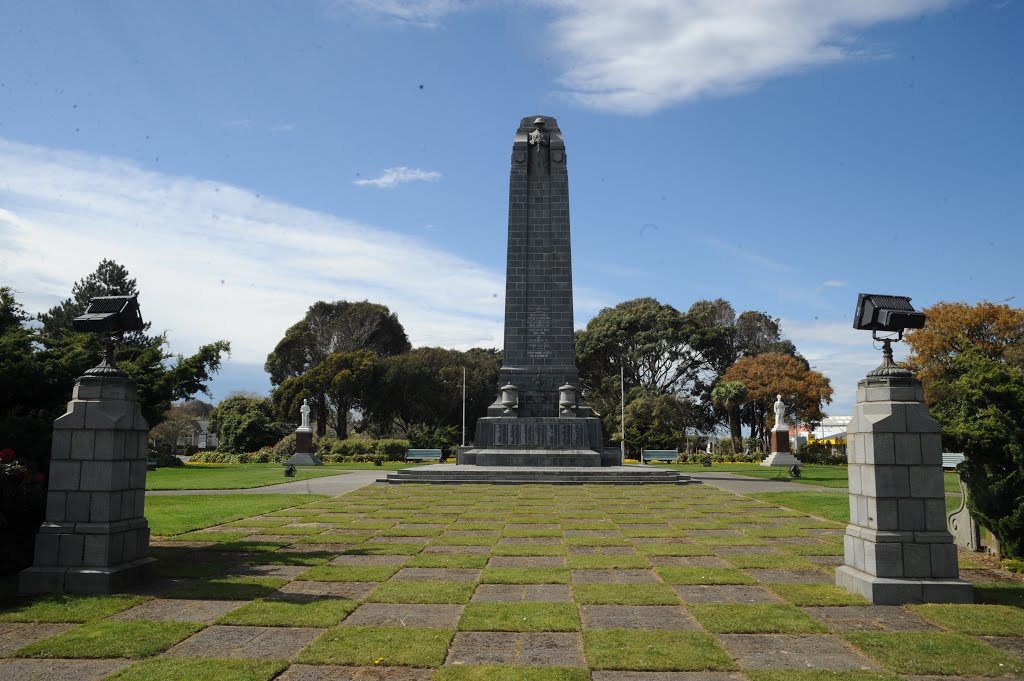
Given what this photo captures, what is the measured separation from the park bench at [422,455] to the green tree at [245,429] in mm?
11542

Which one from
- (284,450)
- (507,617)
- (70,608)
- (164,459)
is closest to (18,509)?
(70,608)

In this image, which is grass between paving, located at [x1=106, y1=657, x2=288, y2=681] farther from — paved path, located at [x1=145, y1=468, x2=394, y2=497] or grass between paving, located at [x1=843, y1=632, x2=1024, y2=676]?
paved path, located at [x1=145, y1=468, x2=394, y2=497]

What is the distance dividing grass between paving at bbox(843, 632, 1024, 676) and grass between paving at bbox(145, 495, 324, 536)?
8.91 metres

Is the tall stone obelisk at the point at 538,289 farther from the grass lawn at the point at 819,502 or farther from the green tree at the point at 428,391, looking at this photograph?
the green tree at the point at 428,391

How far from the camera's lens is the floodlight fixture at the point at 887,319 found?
21.2 feet

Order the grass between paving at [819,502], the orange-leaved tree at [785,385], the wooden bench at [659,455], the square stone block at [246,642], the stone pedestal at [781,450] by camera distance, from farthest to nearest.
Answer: the orange-leaved tree at [785,385] → the wooden bench at [659,455] → the stone pedestal at [781,450] → the grass between paving at [819,502] → the square stone block at [246,642]

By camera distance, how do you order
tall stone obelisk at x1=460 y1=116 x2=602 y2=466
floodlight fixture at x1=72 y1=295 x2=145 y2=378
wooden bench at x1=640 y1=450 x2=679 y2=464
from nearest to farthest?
floodlight fixture at x1=72 y1=295 x2=145 y2=378
tall stone obelisk at x1=460 y1=116 x2=602 y2=466
wooden bench at x1=640 y1=450 x2=679 y2=464

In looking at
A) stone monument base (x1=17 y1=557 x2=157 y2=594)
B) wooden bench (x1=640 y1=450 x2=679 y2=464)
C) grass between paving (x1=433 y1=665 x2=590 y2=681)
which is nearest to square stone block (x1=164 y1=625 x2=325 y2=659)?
grass between paving (x1=433 y1=665 x2=590 y2=681)

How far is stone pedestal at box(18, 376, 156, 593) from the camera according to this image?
636 cm

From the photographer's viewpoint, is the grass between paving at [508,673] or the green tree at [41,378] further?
the green tree at [41,378]

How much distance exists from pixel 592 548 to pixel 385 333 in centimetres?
5134

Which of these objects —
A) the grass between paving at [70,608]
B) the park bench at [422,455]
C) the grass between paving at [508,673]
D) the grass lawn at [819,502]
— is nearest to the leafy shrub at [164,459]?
the park bench at [422,455]

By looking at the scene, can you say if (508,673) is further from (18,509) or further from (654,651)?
(18,509)

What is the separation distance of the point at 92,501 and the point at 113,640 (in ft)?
6.81
